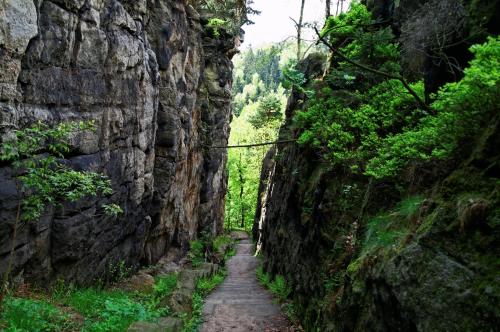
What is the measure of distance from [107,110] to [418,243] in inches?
434

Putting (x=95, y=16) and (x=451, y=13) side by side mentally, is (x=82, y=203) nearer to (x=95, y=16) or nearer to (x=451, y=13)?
(x=95, y=16)

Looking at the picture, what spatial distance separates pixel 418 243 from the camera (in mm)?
4914

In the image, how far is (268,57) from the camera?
1944cm

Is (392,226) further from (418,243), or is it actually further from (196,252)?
(196,252)

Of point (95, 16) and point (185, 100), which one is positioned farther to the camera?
point (185, 100)

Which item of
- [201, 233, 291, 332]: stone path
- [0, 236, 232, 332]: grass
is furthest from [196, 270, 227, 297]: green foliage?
[0, 236, 232, 332]: grass

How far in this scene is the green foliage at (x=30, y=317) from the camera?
20.7 feet

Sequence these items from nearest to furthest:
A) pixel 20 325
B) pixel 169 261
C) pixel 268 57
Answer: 1. pixel 20 325
2. pixel 268 57
3. pixel 169 261

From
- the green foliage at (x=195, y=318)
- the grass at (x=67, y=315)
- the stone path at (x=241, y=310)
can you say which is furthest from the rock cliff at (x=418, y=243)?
the grass at (x=67, y=315)

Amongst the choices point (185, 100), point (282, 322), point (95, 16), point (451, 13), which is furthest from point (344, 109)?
point (185, 100)

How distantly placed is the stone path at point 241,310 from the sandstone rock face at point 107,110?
4.20 meters

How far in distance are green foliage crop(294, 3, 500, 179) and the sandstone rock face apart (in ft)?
21.4

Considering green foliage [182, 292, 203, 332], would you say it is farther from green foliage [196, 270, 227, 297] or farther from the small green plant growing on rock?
the small green plant growing on rock

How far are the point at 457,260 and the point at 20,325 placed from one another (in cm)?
664
